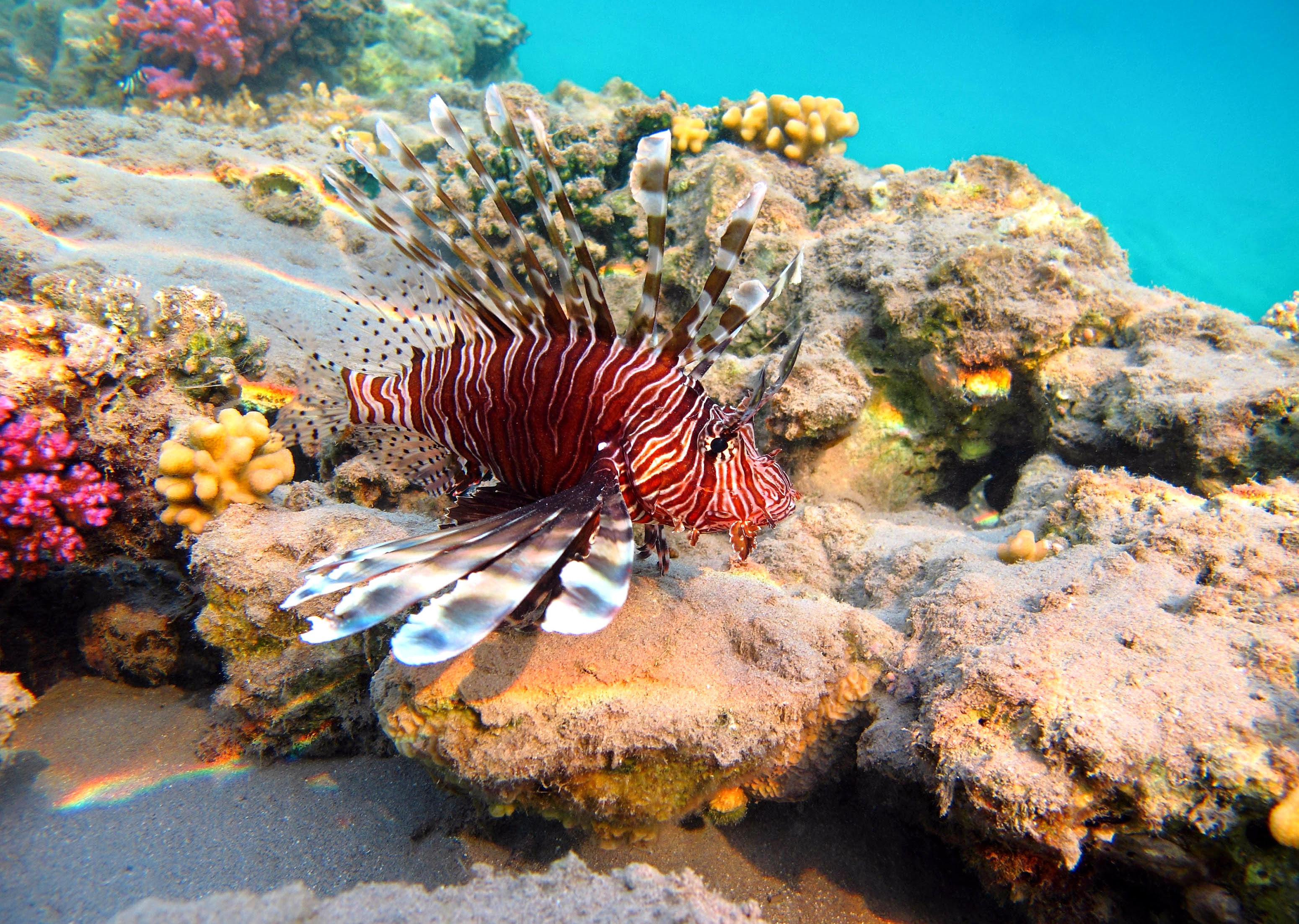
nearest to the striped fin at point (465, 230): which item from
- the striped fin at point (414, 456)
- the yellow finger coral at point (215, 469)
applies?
the striped fin at point (414, 456)

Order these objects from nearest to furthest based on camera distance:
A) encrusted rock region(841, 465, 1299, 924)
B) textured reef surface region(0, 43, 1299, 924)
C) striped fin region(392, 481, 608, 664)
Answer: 1. striped fin region(392, 481, 608, 664)
2. encrusted rock region(841, 465, 1299, 924)
3. textured reef surface region(0, 43, 1299, 924)

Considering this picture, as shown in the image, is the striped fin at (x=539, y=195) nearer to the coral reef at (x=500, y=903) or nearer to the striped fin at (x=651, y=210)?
the striped fin at (x=651, y=210)

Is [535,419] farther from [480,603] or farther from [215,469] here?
[215,469]

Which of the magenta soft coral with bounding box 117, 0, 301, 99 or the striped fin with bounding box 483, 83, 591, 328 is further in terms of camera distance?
the magenta soft coral with bounding box 117, 0, 301, 99

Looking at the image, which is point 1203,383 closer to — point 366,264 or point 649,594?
point 649,594

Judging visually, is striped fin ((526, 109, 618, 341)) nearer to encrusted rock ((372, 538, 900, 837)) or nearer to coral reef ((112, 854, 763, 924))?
encrusted rock ((372, 538, 900, 837))

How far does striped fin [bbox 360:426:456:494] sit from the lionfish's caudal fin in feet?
4.45

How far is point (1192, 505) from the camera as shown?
2.92m

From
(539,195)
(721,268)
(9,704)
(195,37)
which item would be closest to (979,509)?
(721,268)

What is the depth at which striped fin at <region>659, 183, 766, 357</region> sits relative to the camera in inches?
80.1

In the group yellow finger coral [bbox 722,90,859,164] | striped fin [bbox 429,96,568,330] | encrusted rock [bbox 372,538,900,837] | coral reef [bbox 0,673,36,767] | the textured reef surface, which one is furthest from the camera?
yellow finger coral [bbox 722,90,859,164]

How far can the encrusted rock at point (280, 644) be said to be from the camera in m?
2.81

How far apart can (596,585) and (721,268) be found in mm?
1367

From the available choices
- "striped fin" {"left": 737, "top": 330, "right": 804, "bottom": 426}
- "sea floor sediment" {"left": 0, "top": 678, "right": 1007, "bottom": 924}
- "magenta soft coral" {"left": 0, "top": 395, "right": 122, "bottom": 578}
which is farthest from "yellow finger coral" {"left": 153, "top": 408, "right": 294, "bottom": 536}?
"striped fin" {"left": 737, "top": 330, "right": 804, "bottom": 426}
